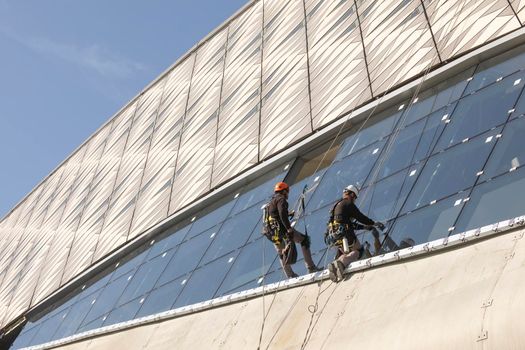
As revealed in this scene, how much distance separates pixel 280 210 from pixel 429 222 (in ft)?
7.17

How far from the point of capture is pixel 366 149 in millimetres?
14398

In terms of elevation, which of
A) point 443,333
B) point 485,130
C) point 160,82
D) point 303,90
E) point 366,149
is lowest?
point 443,333

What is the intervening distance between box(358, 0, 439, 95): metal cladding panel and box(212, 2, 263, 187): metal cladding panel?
11.4ft

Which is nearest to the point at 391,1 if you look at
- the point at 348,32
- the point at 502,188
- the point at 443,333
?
the point at 348,32

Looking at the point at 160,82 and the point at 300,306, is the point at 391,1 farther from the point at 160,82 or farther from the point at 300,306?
the point at 160,82

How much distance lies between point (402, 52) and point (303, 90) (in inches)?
123

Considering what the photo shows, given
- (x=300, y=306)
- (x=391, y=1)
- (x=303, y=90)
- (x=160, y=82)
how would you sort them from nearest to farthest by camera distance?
1. (x=300, y=306)
2. (x=391, y=1)
3. (x=303, y=90)
4. (x=160, y=82)

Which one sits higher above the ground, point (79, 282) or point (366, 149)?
point (79, 282)

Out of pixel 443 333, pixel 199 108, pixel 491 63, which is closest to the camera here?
pixel 443 333

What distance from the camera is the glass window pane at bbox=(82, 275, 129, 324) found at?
64.0 ft

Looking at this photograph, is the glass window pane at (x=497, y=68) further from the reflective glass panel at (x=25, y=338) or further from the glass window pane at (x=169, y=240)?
the reflective glass panel at (x=25, y=338)

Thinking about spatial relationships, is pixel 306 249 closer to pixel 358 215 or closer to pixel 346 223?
pixel 346 223

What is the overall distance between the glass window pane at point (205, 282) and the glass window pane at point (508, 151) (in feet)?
18.0

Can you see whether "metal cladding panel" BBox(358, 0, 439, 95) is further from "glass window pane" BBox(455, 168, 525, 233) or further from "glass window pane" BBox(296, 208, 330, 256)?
"glass window pane" BBox(455, 168, 525, 233)
